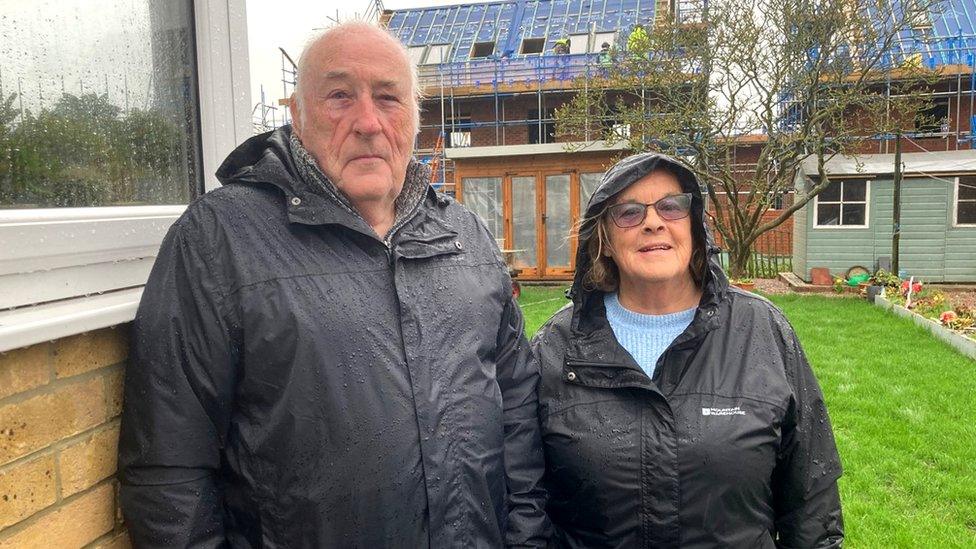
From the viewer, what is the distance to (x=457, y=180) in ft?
54.4

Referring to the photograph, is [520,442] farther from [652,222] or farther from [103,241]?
[103,241]

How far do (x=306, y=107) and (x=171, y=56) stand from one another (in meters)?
0.40

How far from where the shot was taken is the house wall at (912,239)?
54.3 feet

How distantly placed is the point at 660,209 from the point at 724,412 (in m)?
0.67

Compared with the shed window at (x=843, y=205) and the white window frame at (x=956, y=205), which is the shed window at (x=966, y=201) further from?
the shed window at (x=843, y=205)

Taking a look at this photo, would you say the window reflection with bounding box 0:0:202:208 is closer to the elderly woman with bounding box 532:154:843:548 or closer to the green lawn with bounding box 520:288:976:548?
the elderly woman with bounding box 532:154:843:548

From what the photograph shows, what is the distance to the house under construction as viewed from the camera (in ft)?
52.4

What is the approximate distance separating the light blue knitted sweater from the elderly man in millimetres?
562

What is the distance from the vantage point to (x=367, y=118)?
→ 181 cm

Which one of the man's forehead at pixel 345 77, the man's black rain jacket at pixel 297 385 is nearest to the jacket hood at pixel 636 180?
the man's black rain jacket at pixel 297 385

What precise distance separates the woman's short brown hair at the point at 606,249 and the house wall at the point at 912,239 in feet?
53.7

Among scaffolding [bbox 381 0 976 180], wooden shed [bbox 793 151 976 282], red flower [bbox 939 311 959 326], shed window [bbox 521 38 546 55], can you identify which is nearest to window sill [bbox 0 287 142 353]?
red flower [bbox 939 311 959 326]

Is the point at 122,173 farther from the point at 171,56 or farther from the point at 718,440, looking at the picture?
the point at 718,440

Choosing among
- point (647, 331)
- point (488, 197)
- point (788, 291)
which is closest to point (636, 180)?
point (647, 331)
